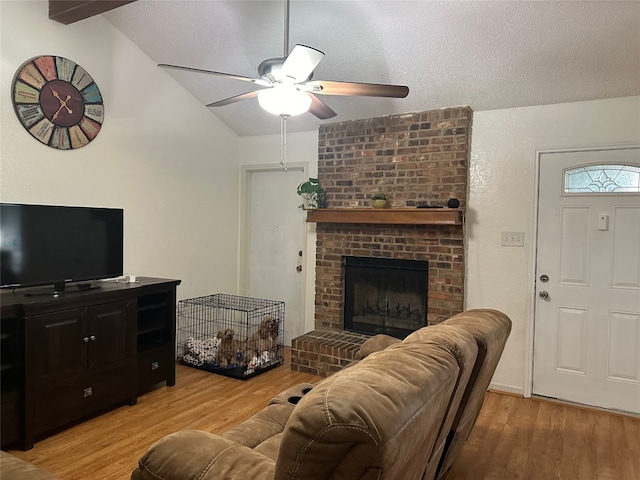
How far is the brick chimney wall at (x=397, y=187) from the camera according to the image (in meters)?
3.86

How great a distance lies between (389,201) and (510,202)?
105 centimetres

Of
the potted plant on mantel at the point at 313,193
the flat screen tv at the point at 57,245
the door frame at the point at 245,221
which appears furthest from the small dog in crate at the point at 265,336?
the flat screen tv at the point at 57,245

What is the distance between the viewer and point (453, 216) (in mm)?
3654

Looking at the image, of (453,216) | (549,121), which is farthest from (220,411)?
Answer: (549,121)

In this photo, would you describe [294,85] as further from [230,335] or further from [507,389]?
[507,389]

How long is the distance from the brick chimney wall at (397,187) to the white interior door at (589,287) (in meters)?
0.67

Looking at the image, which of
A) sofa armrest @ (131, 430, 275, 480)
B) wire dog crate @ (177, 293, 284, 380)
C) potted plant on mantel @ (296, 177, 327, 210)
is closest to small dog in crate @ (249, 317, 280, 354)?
wire dog crate @ (177, 293, 284, 380)

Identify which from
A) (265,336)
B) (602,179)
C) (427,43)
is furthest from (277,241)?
(602,179)

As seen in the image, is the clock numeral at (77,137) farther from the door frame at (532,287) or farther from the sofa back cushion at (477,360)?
the door frame at (532,287)

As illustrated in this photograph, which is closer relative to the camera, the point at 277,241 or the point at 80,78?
the point at 80,78

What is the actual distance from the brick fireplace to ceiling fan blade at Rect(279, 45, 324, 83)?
187 cm

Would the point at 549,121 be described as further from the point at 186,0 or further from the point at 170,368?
the point at 170,368

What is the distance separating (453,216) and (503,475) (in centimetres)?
190

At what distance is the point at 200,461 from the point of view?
1.36 meters
